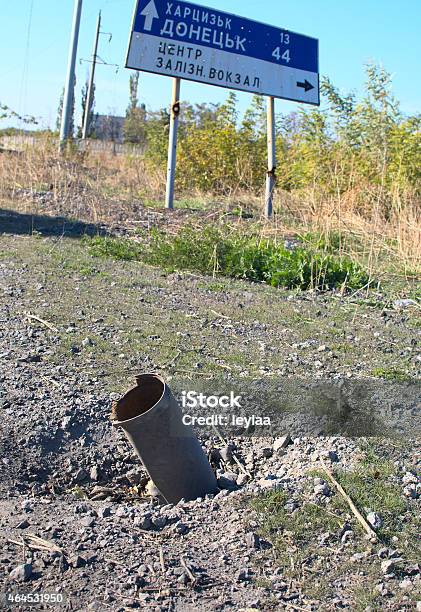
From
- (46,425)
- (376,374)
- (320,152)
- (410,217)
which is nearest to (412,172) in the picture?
(320,152)

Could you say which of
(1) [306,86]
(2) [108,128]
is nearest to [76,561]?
(1) [306,86]

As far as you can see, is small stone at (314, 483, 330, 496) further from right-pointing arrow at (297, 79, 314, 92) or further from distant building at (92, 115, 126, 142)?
distant building at (92, 115, 126, 142)

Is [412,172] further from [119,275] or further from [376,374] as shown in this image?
[376,374]

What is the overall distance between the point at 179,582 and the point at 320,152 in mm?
12100

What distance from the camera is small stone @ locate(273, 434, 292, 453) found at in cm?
398

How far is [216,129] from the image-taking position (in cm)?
1571

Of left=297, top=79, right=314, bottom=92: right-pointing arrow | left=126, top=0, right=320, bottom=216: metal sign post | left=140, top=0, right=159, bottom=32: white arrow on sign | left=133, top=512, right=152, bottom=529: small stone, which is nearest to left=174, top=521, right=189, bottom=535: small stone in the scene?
left=133, top=512, right=152, bottom=529: small stone

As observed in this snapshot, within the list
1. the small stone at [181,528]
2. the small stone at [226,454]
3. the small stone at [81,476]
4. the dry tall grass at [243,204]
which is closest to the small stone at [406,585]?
the small stone at [181,528]

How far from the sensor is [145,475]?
156 inches

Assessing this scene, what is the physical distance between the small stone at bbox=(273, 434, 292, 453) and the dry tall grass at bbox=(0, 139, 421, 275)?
4.75 m

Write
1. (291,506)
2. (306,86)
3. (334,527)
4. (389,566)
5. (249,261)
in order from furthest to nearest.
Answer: (306,86) → (249,261) → (291,506) → (334,527) → (389,566)

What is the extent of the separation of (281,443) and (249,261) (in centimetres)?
438

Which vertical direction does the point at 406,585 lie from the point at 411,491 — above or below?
below

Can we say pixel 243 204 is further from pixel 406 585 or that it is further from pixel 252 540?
pixel 406 585
